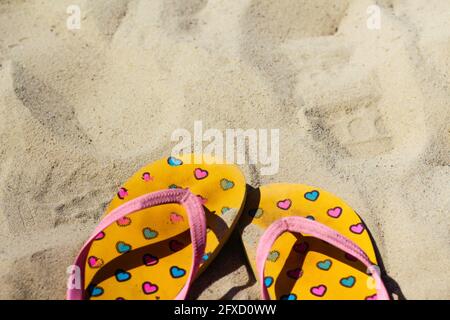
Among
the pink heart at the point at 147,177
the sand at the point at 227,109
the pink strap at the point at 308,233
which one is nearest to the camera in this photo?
the pink strap at the point at 308,233

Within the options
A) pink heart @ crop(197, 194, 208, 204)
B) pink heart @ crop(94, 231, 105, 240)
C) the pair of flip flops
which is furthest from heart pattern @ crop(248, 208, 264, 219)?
pink heart @ crop(94, 231, 105, 240)

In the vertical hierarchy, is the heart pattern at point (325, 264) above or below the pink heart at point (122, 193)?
below

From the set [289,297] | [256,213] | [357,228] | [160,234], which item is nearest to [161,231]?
[160,234]

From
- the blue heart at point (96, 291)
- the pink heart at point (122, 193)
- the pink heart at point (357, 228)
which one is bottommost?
the pink heart at point (357, 228)

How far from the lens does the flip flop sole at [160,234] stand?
4.23 ft

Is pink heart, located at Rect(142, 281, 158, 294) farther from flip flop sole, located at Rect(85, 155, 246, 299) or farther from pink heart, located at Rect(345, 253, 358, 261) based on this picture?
pink heart, located at Rect(345, 253, 358, 261)

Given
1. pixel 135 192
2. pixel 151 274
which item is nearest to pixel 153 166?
pixel 135 192

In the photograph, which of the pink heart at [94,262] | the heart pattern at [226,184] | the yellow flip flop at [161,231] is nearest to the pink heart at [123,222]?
the yellow flip flop at [161,231]

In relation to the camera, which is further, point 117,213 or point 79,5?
point 79,5

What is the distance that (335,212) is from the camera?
4.62ft

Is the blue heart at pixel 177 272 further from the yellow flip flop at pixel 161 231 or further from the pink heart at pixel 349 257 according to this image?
the pink heart at pixel 349 257

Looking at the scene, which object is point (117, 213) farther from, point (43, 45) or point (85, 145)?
point (43, 45)
